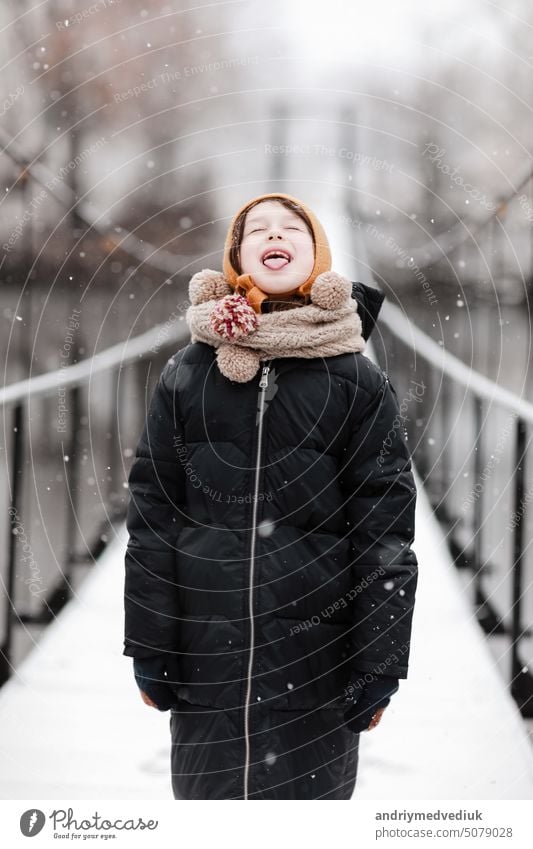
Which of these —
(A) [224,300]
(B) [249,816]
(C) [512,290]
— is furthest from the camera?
(C) [512,290]

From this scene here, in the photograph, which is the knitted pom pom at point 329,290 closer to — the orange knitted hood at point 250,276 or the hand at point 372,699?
the orange knitted hood at point 250,276

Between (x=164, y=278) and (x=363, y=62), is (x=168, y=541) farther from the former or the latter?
(x=363, y=62)

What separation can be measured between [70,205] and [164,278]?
252 millimetres

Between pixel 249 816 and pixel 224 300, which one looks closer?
pixel 224 300

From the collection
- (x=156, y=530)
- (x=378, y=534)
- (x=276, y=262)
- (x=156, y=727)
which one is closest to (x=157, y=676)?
(x=156, y=530)

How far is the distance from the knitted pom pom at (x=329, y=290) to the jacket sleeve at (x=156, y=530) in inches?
9.2

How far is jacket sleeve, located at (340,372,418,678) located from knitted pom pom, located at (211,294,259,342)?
0.17 meters

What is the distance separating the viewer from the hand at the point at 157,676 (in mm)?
1155

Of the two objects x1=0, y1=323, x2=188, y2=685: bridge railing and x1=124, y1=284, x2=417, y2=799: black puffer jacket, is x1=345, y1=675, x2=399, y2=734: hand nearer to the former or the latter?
x1=124, y1=284, x2=417, y2=799: black puffer jacket

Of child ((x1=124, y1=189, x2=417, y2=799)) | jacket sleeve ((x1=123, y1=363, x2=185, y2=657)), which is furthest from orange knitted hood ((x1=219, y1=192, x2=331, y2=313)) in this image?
jacket sleeve ((x1=123, y1=363, x2=185, y2=657))

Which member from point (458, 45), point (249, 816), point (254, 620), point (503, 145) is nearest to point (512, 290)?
point (503, 145)

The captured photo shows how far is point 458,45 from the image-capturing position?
1554 mm

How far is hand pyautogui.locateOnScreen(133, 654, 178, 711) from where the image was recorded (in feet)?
3.79

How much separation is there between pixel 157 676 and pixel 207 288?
21.5 inches
